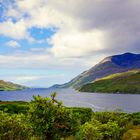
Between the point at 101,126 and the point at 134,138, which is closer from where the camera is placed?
the point at 101,126

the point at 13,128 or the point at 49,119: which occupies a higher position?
the point at 49,119

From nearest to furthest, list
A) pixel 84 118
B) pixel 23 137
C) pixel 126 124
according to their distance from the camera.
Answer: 1. pixel 23 137
2. pixel 126 124
3. pixel 84 118

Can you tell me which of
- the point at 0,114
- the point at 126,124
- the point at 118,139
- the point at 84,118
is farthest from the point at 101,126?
the point at 84,118

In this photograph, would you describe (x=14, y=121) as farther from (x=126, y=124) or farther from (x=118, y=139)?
(x=126, y=124)

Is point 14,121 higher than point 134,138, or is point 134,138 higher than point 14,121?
point 14,121

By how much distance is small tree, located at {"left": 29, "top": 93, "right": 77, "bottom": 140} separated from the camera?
145ft

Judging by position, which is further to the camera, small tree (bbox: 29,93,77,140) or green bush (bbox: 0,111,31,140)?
green bush (bbox: 0,111,31,140)

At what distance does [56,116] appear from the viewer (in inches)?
1775

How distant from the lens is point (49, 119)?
146 feet

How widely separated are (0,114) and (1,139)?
12.3 ft

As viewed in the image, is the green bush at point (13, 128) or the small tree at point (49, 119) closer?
the small tree at point (49, 119)

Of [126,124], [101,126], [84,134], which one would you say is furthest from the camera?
[126,124]

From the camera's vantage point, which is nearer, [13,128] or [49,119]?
[49,119]

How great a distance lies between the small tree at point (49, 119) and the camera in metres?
44.3
